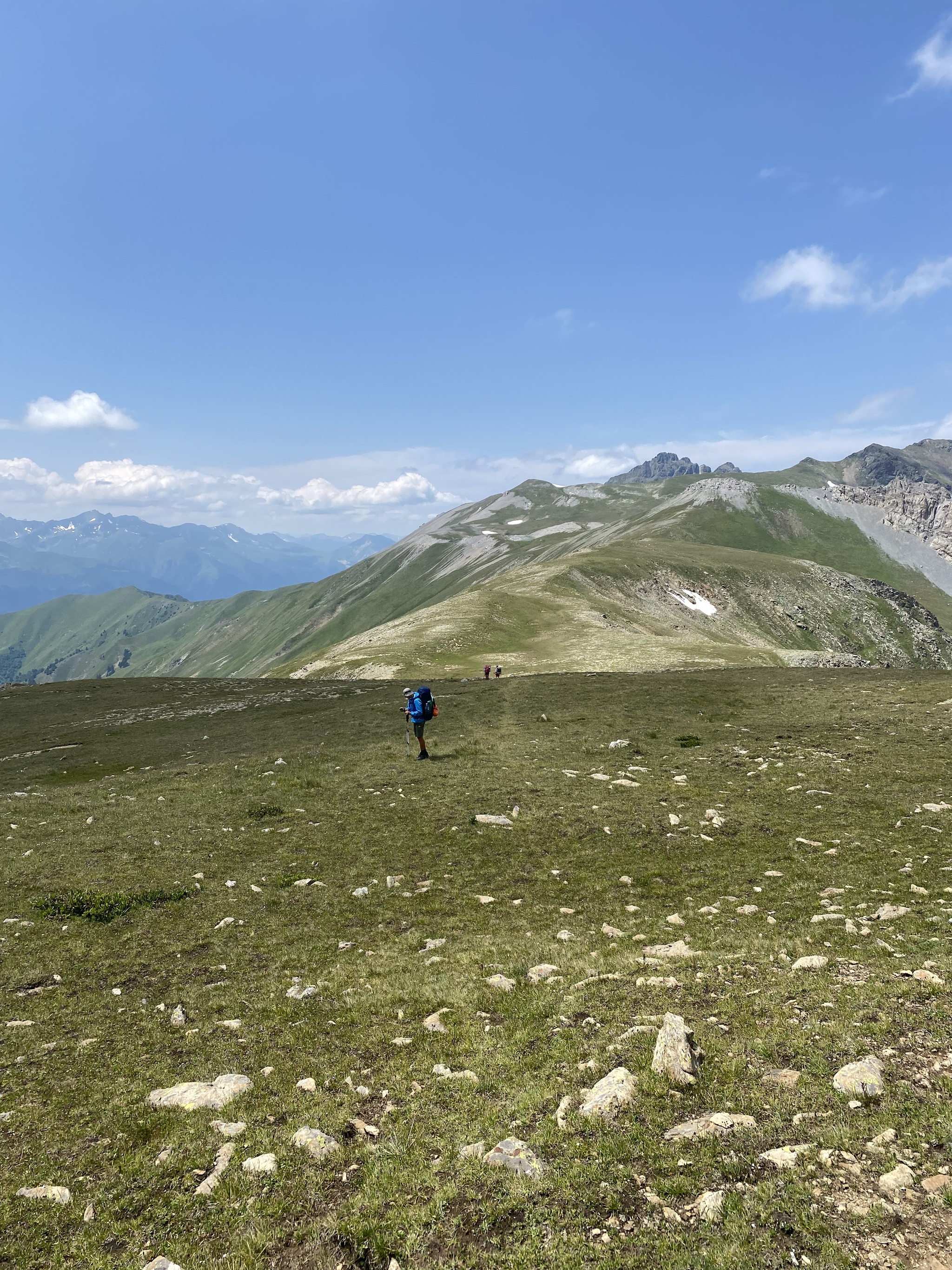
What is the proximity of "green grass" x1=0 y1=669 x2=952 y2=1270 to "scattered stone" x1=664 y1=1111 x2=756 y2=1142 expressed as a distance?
161mm

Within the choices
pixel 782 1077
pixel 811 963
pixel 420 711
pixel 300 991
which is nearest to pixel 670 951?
pixel 811 963

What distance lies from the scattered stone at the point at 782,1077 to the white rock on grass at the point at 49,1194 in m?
8.49

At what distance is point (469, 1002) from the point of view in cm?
1061

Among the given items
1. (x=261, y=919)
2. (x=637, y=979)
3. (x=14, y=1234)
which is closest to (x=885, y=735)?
(x=637, y=979)

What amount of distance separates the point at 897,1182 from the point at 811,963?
488 centimetres

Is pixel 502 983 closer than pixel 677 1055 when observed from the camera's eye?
No

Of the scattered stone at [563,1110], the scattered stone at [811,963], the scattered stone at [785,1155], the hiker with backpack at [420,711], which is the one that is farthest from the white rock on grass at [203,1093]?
the hiker with backpack at [420,711]

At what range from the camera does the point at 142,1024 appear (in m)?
10.7

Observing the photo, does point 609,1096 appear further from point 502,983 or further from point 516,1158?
point 502,983

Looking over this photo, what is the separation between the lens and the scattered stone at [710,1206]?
5910 millimetres

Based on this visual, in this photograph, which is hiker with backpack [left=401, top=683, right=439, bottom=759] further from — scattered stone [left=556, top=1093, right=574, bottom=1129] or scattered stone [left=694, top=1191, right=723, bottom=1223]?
scattered stone [left=694, top=1191, right=723, bottom=1223]

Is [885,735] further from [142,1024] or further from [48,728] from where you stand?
[48,728]

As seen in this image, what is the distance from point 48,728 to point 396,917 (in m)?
41.0

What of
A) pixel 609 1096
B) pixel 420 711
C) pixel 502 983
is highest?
pixel 420 711
